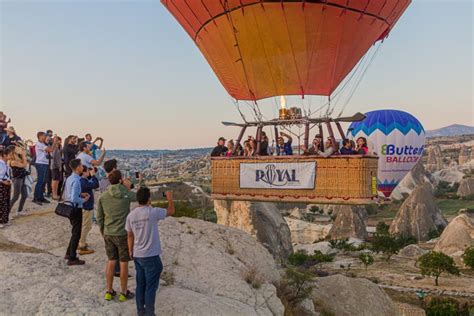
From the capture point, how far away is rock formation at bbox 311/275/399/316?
11562mm

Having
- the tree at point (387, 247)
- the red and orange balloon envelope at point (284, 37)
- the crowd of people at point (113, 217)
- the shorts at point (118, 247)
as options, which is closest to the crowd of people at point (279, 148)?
the red and orange balloon envelope at point (284, 37)

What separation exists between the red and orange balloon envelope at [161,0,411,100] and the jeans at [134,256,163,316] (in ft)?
28.1

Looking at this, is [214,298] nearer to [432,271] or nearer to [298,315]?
[298,315]

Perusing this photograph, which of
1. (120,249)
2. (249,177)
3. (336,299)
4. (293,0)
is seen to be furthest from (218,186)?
(120,249)

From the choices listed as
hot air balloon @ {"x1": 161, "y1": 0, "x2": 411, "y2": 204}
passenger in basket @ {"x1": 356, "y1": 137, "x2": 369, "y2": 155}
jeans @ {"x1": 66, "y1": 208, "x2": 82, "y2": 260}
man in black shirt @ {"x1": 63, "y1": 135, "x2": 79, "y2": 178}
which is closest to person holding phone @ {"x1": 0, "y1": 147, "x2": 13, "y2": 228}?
man in black shirt @ {"x1": 63, "y1": 135, "x2": 79, "y2": 178}

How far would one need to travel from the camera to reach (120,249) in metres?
6.26

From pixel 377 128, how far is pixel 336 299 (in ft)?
80.5

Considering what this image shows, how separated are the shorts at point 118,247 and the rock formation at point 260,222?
16.4 meters

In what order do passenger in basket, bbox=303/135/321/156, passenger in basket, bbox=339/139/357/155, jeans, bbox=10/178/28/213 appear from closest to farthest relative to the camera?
1. jeans, bbox=10/178/28/213
2. passenger in basket, bbox=339/139/357/155
3. passenger in basket, bbox=303/135/321/156

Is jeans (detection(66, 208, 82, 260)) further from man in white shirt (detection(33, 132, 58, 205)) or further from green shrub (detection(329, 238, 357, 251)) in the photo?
green shrub (detection(329, 238, 357, 251))

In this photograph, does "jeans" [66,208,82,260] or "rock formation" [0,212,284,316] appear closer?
"rock formation" [0,212,284,316]

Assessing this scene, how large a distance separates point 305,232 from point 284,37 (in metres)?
41.1

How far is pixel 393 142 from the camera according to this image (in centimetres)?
3394

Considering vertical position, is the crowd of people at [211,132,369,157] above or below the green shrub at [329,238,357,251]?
above
